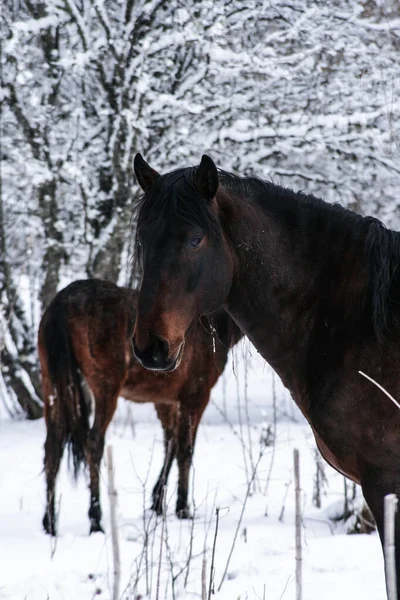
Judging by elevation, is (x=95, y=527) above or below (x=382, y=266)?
below

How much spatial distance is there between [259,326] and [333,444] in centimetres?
57

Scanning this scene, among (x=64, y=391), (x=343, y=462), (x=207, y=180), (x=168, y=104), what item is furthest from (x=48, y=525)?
(x=168, y=104)

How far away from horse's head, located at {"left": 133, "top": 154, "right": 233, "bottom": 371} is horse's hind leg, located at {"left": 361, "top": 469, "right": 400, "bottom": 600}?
32.0 inches

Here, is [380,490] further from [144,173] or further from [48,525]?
[48,525]

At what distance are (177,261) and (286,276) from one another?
1.71 feet

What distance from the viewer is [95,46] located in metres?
8.05

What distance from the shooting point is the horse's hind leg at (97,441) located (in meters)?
4.97

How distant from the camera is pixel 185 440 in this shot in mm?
5836

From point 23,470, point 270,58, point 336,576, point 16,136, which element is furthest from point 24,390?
point 336,576

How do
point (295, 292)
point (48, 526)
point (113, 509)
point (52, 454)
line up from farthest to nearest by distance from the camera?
point (52, 454) < point (48, 526) < point (295, 292) < point (113, 509)

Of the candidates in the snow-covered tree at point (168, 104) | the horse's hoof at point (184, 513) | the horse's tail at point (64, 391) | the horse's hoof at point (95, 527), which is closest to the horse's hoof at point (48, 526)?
the horse's hoof at point (95, 527)

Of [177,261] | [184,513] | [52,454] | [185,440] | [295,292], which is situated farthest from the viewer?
[185,440]

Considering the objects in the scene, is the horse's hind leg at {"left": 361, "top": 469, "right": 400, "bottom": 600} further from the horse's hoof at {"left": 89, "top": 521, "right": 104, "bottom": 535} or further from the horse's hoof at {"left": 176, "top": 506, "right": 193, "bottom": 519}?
the horse's hoof at {"left": 176, "top": 506, "right": 193, "bottom": 519}

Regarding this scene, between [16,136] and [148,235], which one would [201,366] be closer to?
[148,235]
